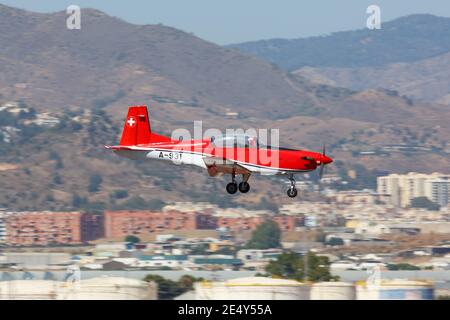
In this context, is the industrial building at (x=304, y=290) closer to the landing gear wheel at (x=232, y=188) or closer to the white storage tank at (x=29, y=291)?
the white storage tank at (x=29, y=291)

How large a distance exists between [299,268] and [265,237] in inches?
1854

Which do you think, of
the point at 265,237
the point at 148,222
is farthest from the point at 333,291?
the point at 148,222

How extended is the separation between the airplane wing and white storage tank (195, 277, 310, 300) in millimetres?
15437

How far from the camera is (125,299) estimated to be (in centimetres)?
6225

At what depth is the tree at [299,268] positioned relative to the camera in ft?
324

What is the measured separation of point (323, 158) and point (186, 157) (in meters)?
5.43

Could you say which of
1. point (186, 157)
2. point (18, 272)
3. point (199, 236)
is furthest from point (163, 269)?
point (186, 157)

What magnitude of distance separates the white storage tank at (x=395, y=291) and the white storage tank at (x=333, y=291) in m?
0.42

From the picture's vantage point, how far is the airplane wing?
4556 cm

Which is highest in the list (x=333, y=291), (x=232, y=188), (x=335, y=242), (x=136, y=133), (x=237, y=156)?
(x=136, y=133)

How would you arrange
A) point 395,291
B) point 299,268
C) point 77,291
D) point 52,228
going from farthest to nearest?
point 52,228 < point 299,268 < point 395,291 < point 77,291

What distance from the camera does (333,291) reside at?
64.2 m

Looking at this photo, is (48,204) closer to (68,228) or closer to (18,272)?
(68,228)

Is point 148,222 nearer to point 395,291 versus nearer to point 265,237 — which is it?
point 265,237
